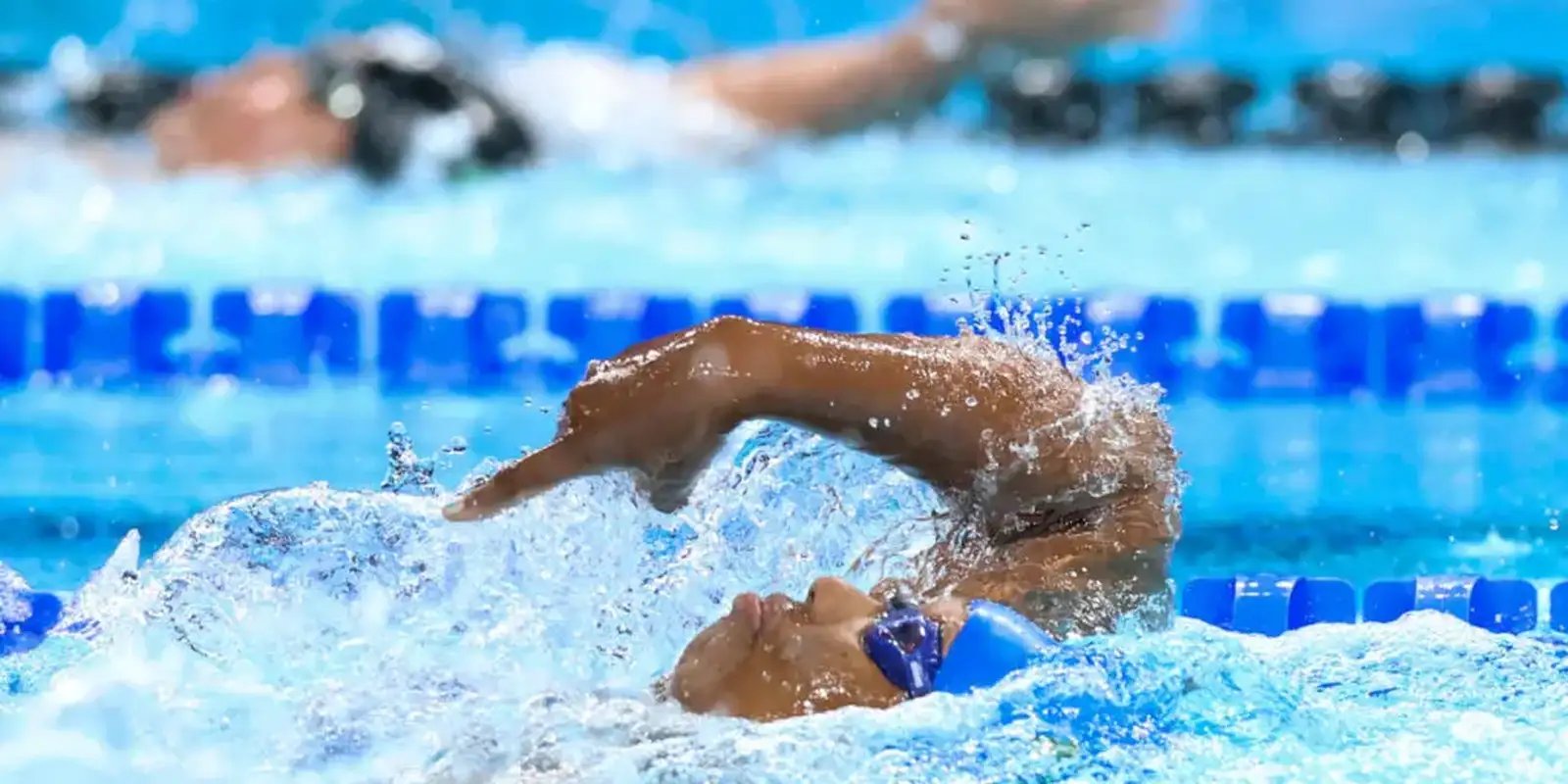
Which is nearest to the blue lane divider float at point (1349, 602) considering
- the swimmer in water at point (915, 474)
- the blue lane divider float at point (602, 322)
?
the swimmer in water at point (915, 474)

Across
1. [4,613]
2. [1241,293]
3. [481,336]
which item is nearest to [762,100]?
[1241,293]

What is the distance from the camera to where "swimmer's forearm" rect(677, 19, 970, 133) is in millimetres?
6738

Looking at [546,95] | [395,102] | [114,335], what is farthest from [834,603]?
[546,95]

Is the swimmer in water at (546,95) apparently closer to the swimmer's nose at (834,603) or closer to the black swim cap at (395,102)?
the black swim cap at (395,102)

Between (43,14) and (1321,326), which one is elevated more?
(43,14)

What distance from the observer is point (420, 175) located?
6.13m

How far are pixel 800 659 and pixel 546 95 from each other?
523 centimetres

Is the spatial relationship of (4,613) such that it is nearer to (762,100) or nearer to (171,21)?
(762,100)

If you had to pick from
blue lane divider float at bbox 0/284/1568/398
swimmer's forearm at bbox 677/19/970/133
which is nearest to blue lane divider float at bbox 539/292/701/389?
blue lane divider float at bbox 0/284/1568/398

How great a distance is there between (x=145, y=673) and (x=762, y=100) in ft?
16.4

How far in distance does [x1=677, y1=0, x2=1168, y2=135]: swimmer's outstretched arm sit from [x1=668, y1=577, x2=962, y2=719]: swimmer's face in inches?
204

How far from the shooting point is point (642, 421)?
1.57 meters

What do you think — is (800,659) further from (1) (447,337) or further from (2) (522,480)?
(1) (447,337)

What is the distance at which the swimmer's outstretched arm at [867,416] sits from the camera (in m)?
1.58
